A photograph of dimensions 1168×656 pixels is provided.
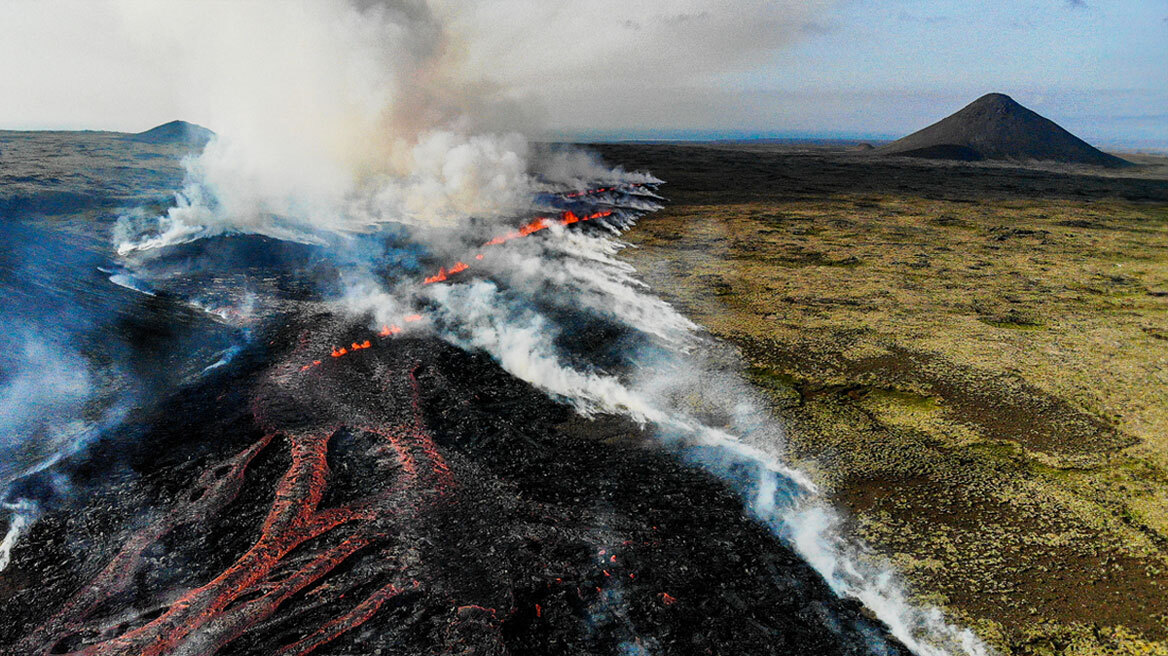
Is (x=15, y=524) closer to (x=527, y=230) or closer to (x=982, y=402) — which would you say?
(x=982, y=402)

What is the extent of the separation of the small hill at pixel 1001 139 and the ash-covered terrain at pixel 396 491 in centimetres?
9381

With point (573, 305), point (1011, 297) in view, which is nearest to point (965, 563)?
point (573, 305)

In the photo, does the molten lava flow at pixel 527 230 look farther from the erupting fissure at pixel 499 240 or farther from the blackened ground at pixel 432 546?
the blackened ground at pixel 432 546

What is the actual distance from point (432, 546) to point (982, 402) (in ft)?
31.0

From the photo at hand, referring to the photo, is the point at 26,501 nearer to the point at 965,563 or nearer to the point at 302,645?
the point at 302,645

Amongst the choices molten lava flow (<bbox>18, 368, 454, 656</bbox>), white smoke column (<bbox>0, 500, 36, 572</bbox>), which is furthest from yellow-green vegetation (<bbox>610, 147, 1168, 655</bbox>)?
white smoke column (<bbox>0, 500, 36, 572</bbox>)

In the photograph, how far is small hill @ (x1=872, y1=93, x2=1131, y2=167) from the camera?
85.6 meters

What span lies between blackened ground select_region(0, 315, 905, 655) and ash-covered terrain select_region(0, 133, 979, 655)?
3 cm

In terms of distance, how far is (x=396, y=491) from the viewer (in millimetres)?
7602

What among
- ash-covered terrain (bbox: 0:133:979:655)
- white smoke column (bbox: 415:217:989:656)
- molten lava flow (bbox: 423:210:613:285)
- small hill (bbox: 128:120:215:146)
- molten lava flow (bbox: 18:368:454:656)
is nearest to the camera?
molten lava flow (bbox: 18:368:454:656)

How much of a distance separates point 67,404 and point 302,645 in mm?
7178

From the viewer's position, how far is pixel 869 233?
88.1 ft

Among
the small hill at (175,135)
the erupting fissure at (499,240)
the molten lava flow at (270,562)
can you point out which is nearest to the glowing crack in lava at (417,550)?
the molten lava flow at (270,562)

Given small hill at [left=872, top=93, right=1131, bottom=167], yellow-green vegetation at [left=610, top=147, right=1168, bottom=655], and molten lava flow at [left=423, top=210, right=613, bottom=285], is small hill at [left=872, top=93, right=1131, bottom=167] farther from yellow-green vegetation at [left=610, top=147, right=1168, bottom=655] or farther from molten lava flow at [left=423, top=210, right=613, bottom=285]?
molten lava flow at [left=423, top=210, right=613, bottom=285]
